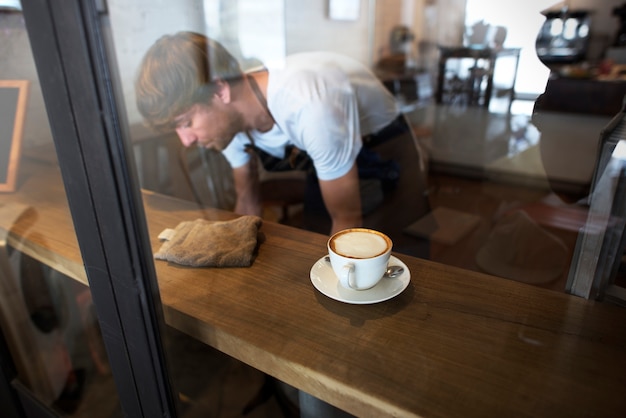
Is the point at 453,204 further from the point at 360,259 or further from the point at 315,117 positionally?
the point at 360,259

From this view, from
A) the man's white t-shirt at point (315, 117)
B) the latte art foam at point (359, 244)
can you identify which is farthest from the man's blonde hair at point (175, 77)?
the latte art foam at point (359, 244)

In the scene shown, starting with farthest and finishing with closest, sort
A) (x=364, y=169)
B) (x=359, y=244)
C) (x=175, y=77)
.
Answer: (x=364, y=169) → (x=175, y=77) → (x=359, y=244)

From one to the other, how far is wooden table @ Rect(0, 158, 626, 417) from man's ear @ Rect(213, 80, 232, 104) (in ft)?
1.40

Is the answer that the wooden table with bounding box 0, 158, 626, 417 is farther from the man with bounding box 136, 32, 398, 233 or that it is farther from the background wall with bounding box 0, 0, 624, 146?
the man with bounding box 136, 32, 398, 233

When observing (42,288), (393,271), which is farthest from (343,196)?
(42,288)

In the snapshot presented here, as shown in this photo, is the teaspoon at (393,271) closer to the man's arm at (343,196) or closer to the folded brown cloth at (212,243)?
the folded brown cloth at (212,243)

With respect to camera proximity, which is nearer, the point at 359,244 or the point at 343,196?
the point at 359,244

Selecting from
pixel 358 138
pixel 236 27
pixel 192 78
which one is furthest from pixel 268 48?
pixel 192 78

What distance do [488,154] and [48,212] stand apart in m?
2.69

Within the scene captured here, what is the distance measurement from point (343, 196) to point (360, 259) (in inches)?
20.6

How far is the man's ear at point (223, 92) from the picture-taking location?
871 millimetres

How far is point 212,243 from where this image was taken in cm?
56

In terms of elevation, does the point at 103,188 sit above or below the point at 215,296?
above

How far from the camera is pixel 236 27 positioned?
1.85 meters
